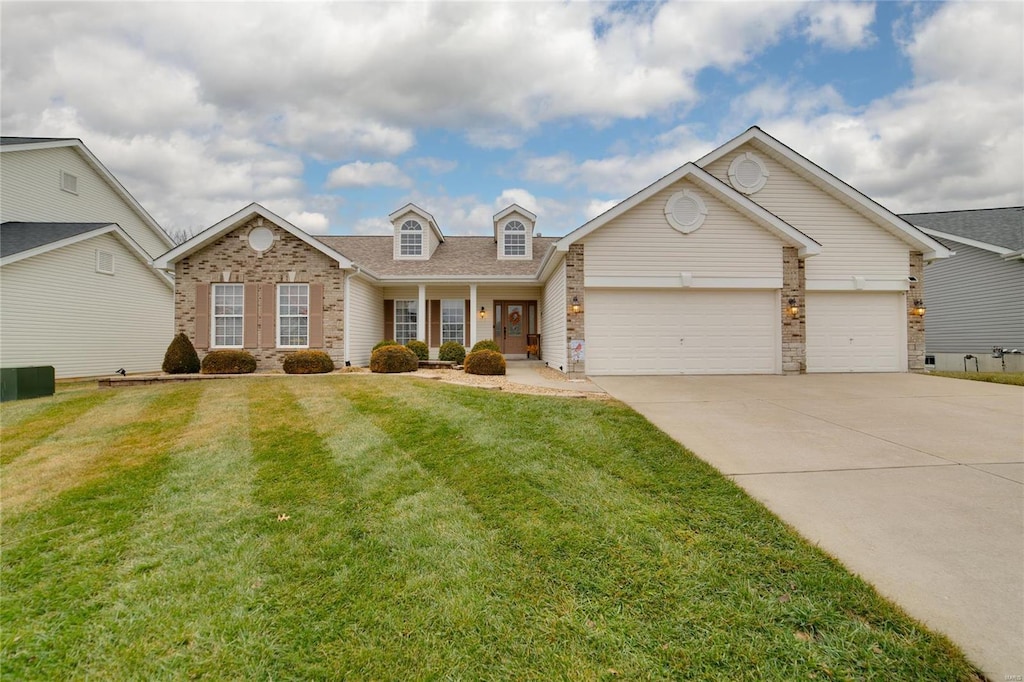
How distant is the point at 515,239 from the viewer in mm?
17453

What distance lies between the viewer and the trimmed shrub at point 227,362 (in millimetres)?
11672

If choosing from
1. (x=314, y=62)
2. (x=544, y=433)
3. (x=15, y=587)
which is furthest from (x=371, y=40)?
(x=15, y=587)

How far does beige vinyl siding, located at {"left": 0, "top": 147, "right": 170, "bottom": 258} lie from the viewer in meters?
14.3

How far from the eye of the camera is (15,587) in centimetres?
259

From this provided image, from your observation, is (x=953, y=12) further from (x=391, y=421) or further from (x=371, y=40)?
(x=391, y=421)

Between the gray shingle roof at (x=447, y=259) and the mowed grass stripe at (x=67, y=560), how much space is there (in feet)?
37.8

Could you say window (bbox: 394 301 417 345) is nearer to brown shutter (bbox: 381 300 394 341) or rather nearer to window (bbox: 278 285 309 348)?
brown shutter (bbox: 381 300 394 341)

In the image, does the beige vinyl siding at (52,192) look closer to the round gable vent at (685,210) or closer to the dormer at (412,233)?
the dormer at (412,233)

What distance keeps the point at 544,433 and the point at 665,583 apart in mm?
2759

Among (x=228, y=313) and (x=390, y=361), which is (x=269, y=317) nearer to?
(x=228, y=313)

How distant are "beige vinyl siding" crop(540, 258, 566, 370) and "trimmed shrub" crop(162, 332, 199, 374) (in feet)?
33.7

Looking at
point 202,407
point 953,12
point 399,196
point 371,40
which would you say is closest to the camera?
point 202,407

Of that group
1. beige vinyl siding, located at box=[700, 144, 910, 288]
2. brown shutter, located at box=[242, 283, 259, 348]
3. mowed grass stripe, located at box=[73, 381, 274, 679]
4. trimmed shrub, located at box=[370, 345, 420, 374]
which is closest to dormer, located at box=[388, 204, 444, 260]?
brown shutter, located at box=[242, 283, 259, 348]

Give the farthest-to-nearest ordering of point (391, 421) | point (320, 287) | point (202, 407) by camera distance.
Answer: point (320, 287) → point (202, 407) → point (391, 421)
